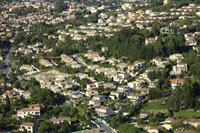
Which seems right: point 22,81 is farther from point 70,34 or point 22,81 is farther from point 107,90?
point 70,34

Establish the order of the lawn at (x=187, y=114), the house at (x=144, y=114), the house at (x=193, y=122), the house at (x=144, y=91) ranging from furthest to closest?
the house at (x=144, y=91) < the house at (x=144, y=114) < the lawn at (x=187, y=114) < the house at (x=193, y=122)

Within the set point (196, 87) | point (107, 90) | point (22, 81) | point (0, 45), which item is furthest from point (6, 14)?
point (196, 87)

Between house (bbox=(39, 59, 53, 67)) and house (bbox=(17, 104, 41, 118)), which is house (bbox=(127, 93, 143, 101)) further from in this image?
house (bbox=(39, 59, 53, 67))

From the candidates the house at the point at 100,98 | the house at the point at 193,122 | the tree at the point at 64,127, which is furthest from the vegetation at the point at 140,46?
the tree at the point at 64,127

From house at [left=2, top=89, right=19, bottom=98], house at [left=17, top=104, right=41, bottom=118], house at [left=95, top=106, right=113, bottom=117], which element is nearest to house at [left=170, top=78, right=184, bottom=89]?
house at [left=95, top=106, right=113, bottom=117]

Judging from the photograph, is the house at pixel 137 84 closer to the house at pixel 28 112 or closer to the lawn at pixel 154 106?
the lawn at pixel 154 106

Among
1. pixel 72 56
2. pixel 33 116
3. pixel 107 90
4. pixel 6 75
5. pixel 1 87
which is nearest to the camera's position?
pixel 33 116

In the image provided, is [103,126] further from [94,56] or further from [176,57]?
[94,56]

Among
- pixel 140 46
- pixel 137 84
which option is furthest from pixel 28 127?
pixel 140 46
